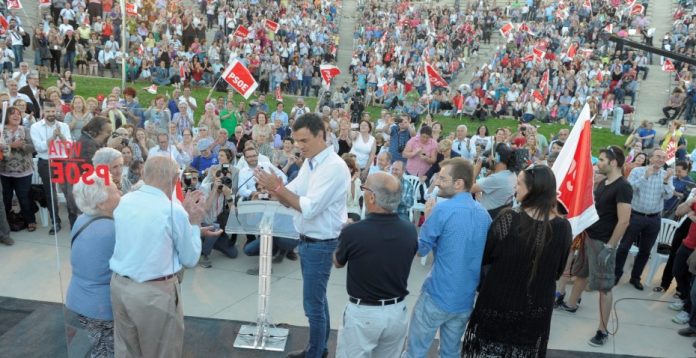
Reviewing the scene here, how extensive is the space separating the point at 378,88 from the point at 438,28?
25.0 feet

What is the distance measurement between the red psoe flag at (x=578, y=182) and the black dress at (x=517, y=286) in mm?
864

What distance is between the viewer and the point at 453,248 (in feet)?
11.7

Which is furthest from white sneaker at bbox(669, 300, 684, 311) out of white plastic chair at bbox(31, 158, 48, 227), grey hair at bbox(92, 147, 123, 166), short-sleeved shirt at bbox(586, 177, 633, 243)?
white plastic chair at bbox(31, 158, 48, 227)

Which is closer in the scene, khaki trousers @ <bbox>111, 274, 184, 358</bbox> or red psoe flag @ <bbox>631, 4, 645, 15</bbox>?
khaki trousers @ <bbox>111, 274, 184, 358</bbox>

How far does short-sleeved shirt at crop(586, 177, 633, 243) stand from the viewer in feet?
16.8

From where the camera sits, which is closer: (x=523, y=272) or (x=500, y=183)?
(x=523, y=272)

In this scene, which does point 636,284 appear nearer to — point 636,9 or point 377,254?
point 377,254

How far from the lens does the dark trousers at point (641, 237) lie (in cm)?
642

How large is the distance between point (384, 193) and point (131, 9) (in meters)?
2.21

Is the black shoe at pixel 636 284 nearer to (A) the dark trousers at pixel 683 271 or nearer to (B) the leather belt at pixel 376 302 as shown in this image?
(A) the dark trousers at pixel 683 271

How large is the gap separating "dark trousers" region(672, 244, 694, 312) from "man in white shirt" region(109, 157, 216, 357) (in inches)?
194

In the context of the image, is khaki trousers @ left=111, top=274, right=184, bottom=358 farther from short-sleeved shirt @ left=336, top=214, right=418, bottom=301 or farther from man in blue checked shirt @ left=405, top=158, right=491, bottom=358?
man in blue checked shirt @ left=405, top=158, right=491, bottom=358

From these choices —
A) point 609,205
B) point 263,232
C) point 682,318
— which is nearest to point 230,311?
point 263,232

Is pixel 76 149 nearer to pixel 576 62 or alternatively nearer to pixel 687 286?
pixel 687 286
